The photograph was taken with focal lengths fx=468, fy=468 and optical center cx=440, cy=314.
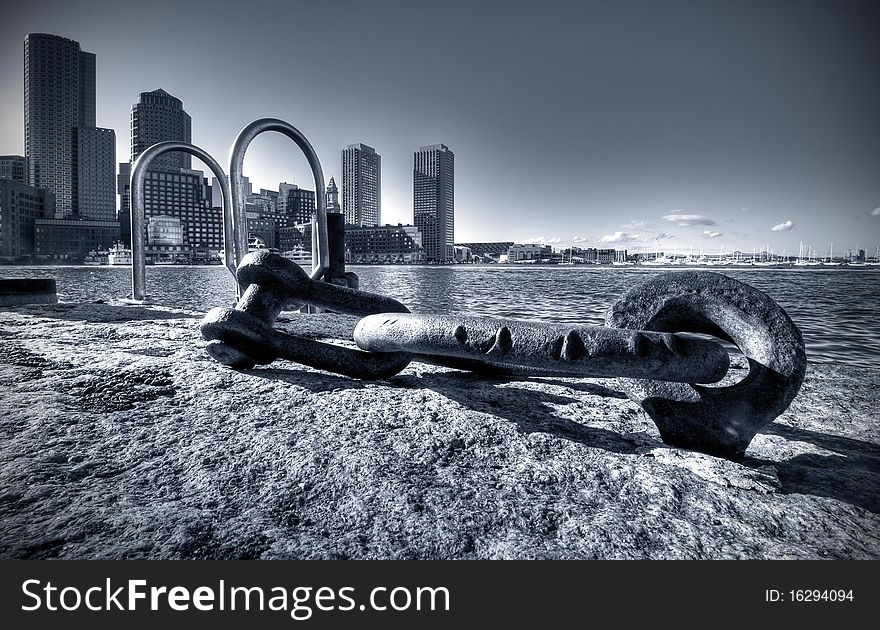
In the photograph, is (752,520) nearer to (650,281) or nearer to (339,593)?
(650,281)

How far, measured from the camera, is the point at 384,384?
9.21 feet

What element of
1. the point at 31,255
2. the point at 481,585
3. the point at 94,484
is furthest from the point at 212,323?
the point at 31,255

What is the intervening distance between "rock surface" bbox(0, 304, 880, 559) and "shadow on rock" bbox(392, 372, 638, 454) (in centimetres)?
2

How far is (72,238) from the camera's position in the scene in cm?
7769

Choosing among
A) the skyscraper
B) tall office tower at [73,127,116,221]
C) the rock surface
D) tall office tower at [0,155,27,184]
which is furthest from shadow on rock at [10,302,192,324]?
the skyscraper

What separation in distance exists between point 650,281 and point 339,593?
1588 millimetres

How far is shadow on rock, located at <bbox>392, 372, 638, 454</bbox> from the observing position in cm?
208

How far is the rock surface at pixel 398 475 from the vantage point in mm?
1259

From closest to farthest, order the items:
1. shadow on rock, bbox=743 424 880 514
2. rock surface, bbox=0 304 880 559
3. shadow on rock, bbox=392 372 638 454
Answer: rock surface, bbox=0 304 880 559 < shadow on rock, bbox=743 424 880 514 < shadow on rock, bbox=392 372 638 454

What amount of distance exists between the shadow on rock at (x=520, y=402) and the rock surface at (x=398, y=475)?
0.05 feet

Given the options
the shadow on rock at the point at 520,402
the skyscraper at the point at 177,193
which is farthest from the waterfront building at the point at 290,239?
the shadow on rock at the point at 520,402

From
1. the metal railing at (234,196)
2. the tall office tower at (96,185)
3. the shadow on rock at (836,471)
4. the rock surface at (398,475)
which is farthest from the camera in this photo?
the tall office tower at (96,185)

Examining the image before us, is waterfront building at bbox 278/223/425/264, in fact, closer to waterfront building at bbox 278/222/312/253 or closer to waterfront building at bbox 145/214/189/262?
waterfront building at bbox 278/222/312/253

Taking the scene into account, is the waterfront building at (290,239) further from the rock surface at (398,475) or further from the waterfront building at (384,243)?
the rock surface at (398,475)
